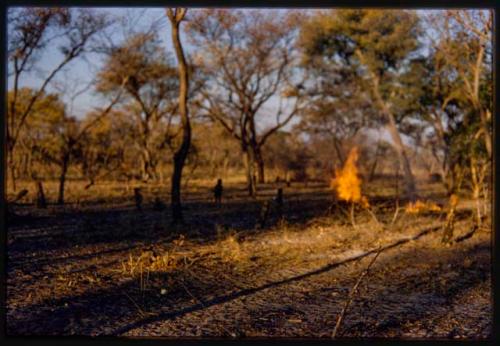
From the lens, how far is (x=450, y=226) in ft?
30.2

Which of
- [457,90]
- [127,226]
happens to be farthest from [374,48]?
[127,226]

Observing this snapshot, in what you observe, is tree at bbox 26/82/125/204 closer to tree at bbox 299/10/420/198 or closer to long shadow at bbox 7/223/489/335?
tree at bbox 299/10/420/198

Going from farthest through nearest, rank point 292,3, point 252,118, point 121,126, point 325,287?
point 121,126, point 252,118, point 325,287, point 292,3

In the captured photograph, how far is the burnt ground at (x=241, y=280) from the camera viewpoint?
4.88m

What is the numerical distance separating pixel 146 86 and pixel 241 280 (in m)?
19.4

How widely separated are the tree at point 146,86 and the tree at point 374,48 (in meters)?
6.00

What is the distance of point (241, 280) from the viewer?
646 cm

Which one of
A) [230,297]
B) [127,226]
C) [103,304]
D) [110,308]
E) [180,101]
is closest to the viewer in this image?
[110,308]

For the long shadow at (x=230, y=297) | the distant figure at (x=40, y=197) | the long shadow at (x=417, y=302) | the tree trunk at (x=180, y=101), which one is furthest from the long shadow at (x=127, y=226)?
the long shadow at (x=417, y=302)

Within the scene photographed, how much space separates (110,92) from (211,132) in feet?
28.4

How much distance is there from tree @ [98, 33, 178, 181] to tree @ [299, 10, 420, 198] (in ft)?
19.7

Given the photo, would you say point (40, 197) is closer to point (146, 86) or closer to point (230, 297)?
point (230, 297)

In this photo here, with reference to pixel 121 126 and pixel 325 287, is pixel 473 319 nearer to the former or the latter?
pixel 325 287

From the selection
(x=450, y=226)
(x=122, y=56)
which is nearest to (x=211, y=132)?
(x=122, y=56)
